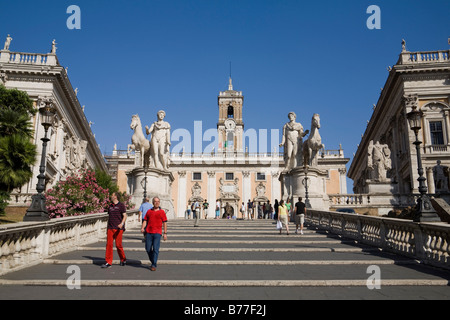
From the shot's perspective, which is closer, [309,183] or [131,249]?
[131,249]

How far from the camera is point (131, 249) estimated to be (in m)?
9.61

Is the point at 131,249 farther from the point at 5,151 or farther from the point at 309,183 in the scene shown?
the point at 309,183

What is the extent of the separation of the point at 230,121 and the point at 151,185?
2179 inches

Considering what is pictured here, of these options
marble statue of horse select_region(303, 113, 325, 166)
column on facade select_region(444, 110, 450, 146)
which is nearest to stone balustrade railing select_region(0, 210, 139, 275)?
marble statue of horse select_region(303, 113, 325, 166)

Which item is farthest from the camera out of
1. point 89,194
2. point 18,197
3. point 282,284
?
point 18,197

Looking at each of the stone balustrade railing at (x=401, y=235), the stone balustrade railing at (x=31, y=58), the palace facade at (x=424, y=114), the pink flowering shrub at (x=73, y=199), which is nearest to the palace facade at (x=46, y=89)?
the stone balustrade railing at (x=31, y=58)

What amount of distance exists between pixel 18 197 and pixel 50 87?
10908 mm

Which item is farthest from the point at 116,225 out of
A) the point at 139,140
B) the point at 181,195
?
the point at 181,195

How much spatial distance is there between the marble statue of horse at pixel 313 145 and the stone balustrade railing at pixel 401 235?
5243 mm

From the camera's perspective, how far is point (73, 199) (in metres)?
17.4

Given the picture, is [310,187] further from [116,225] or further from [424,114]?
[424,114]

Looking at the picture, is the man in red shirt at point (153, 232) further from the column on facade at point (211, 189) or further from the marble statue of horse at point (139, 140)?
the column on facade at point (211, 189)

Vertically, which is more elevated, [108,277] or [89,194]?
[89,194]
